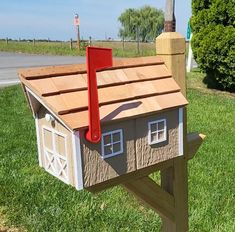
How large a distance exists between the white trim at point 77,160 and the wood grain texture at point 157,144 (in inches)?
9.7

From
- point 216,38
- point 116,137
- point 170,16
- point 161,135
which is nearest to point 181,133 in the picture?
point 161,135

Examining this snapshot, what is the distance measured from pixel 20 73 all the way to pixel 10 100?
22.7 ft

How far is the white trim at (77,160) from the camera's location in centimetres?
130

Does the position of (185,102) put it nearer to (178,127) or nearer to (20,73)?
(178,127)

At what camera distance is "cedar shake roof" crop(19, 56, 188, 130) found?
4.27 feet

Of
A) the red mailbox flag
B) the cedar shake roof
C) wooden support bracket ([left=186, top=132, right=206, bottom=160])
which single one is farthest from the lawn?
the red mailbox flag

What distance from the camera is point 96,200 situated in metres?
3.30

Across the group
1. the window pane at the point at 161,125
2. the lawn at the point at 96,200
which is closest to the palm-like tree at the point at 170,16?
the window pane at the point at 161,125

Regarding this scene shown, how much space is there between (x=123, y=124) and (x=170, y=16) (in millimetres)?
479

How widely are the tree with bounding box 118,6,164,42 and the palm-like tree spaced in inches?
1691

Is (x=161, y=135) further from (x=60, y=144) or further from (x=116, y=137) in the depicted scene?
(x=60, y=144)

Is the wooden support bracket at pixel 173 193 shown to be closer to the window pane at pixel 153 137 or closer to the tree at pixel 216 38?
the window pane at pixel 153 137

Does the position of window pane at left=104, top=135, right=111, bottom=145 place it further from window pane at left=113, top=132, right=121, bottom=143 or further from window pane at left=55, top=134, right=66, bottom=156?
window pane at left=55, top=134, right=66, bottom=156

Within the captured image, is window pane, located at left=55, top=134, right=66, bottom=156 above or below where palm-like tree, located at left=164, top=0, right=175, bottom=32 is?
below
